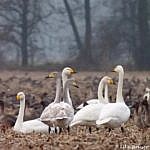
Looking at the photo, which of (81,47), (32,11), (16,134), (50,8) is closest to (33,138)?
(16,134)

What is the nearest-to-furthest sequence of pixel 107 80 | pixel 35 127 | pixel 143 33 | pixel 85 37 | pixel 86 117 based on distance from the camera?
pixel 86 117
pixel 35 127
pixel 107 80
pixel 143 33
pixel 85 37

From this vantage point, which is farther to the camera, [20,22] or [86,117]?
[20,22]

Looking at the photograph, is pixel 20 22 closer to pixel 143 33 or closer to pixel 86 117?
pixel 143 33

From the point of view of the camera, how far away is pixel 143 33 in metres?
53.5

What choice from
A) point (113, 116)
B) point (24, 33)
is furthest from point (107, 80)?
point (24, 33)

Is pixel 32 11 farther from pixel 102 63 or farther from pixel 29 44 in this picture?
pixel 102 63

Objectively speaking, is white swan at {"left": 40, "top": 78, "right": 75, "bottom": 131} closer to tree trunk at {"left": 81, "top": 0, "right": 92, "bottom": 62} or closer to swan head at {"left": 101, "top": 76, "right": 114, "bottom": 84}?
swan head at {"left": 101, "top": 76, "right": 114, "bottom": 84}

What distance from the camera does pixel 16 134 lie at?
527 inches

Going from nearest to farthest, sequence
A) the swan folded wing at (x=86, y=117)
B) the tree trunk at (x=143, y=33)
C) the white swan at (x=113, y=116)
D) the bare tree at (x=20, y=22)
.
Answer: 1. the white swan at (x=113, y=116)
2. the swan folded wing at (x=86, y=117)
3. the tree trunk at (x=143, y=33)
4. the bare tree at (x=20, y=22)

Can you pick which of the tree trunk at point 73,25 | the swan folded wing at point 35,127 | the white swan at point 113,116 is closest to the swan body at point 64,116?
the white swan at point 113,116

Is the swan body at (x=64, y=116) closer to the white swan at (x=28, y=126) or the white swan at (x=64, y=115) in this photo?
the white swan at (x=64, y=115)

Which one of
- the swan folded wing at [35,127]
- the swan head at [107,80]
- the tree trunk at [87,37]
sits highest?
the tree trunk at [87,37]

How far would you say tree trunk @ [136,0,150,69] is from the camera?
51.5 meters

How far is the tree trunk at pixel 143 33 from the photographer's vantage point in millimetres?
51475
